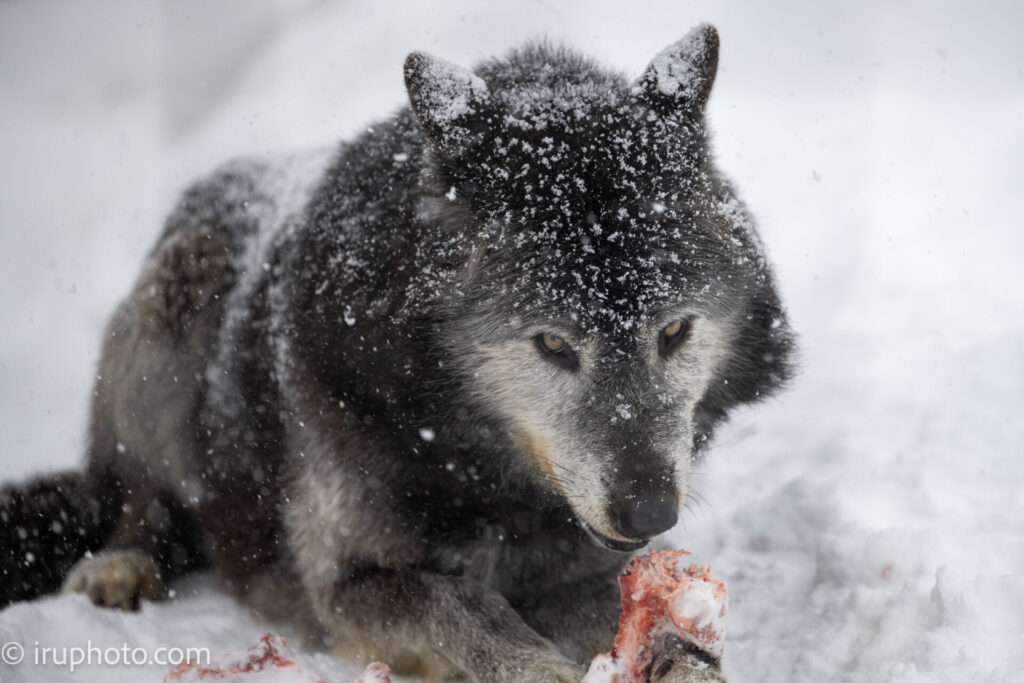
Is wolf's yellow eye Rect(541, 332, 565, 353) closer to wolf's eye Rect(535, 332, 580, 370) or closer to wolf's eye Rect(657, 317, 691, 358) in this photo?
wolf's eye Rect(535, 332, 580, 370)

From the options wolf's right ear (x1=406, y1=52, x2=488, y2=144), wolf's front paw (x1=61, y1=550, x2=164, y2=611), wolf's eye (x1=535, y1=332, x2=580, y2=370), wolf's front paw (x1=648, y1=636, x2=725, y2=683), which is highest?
wolf's right ear (x1=406, y1=52, x2=488, y2=144)

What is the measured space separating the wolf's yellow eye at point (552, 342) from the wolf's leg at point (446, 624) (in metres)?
0.88

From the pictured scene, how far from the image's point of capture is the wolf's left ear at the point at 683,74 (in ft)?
8.82

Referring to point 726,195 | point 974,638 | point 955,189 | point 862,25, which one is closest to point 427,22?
point 862,25

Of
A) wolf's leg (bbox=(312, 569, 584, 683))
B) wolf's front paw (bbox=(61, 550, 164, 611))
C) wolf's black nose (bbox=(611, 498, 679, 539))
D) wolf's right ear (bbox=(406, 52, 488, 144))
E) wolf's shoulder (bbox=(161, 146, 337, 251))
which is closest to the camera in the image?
wolf's black nose (bbox=(611, 498, 679, 539))

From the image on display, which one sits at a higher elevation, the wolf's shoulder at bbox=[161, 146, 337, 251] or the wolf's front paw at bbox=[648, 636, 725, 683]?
the wolf's shoulder at bbox=[161, 146, 337, 251]

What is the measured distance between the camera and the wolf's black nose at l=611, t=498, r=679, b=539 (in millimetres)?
2369

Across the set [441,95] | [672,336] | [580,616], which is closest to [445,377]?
[672,336]

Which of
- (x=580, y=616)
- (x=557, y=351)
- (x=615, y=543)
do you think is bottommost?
(x=580, y=616)

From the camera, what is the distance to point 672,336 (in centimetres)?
269

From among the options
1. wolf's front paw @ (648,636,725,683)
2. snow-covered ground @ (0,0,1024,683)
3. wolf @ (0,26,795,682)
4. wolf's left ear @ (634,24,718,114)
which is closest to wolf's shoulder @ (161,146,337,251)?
wolf @ (0,26,795,682)

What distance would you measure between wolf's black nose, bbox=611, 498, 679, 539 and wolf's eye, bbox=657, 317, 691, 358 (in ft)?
1.64

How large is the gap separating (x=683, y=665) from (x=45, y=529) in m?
2.65

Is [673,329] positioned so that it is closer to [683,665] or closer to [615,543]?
[615,543]
